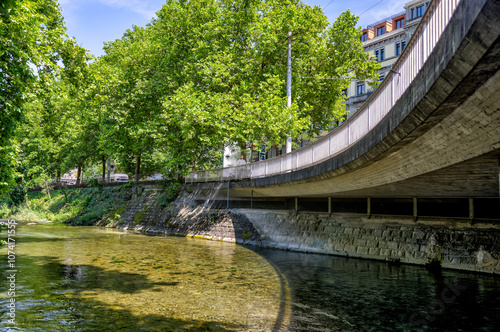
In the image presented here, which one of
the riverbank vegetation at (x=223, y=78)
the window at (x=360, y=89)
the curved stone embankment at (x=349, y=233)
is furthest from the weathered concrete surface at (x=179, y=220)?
the window at (x=360, y=89)

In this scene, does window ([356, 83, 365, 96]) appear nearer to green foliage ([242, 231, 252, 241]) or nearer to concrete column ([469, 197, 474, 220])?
green foliage ([242, 231, 252, 241])

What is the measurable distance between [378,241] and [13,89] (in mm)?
14891

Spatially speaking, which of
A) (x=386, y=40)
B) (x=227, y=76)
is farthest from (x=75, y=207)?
(x=386, y=40)

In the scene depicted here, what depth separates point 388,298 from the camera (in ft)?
31.6

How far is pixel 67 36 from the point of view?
14016 millimetres

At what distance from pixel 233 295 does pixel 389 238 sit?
29.7 ft

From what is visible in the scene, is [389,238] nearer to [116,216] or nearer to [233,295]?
[233,295]

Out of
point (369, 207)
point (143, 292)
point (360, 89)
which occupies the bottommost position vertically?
point (143, 292)

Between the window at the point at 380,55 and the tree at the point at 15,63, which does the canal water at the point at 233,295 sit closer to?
the tree at the point at 15,63

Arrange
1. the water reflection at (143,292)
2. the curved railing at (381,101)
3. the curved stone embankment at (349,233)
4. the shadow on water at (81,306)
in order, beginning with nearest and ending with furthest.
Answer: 1. the curved railing at (381,101)
2. the shadow on water at (81,306)
3. the water reflection at (143,292)
4. the curved stone embankment at (349,233)

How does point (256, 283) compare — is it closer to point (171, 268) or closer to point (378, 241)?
point (171, 268)

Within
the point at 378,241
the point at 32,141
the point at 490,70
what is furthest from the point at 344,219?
the point at 32,141

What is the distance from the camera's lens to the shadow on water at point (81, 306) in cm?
692

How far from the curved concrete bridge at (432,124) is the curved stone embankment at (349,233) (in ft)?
4.65
